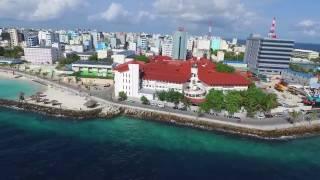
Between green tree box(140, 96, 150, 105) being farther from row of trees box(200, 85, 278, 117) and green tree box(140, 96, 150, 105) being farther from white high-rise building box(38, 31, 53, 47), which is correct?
white high-rise building box(38, 31, 53, 47)

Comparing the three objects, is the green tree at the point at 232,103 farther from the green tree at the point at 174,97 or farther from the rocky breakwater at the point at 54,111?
the rocky breakwater at the point at 54,111

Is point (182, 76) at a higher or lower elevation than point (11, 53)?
higher

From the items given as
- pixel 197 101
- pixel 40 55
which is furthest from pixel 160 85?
pixel 40 55

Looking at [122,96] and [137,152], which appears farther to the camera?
[122,96]

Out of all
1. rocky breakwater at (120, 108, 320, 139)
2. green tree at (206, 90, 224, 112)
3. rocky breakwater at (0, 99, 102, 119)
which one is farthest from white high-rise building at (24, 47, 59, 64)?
green tree at (206, 90, 224, 112)

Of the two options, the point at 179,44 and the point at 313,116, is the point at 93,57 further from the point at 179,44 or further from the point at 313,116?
the point at 313,116

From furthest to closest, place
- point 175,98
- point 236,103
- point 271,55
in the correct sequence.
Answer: point 271,55 → point 175,98 → point 236,103
